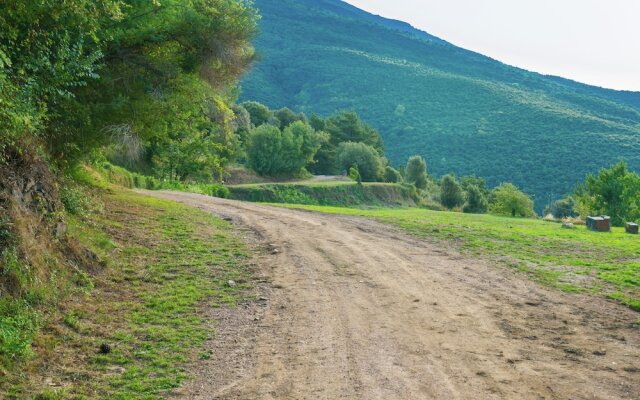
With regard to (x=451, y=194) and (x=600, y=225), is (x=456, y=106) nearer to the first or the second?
(x=451, y=194)

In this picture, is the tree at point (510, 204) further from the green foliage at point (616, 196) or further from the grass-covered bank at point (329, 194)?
the grass-covered bank at point (329, 194)

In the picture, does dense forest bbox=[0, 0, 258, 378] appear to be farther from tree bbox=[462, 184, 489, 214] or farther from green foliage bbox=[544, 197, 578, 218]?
green foliage bbox=[544, 197, 578, 218]

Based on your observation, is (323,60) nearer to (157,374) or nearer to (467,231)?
(467,231)

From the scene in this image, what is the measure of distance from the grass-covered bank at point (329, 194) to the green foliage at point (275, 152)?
12294 mm

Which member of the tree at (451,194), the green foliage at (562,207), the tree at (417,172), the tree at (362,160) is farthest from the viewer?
the green foliage at (562,207)

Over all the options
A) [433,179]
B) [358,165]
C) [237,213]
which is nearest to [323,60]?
[433,179]

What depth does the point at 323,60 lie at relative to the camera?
585 feet

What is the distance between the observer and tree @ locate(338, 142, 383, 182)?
2874 inches

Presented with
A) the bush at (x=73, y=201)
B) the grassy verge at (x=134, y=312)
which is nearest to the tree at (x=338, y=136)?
the grassy verge at (x=134, y=312)

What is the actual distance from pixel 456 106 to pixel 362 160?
65544 mm

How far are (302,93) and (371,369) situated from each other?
159132 millimetres

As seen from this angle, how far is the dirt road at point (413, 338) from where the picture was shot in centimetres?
632

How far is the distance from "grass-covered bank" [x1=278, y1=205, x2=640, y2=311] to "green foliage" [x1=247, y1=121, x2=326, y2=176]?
42949 millimetres

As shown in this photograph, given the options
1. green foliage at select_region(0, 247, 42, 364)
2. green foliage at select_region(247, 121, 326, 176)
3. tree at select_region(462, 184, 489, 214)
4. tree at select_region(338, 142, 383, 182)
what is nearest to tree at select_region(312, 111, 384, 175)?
tree at select_region(338, 142, 383, 182)
